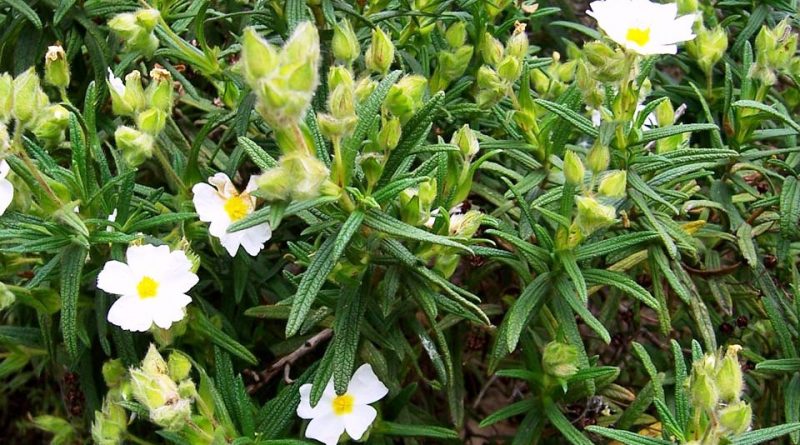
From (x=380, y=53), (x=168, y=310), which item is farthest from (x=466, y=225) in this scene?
(x=168, y=310)

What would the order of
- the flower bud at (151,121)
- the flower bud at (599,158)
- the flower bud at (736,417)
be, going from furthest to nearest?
the flower bud at (151,121) < the flower bud at (599,158) < the flower bud at (736,417)

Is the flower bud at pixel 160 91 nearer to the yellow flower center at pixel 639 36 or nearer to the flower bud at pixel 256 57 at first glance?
the flower bud at pixel 256 57

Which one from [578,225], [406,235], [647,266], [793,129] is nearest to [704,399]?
[578,225]

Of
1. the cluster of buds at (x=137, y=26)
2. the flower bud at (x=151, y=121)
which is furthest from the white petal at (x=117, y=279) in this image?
the cluster of buds at (x=137, y=26)

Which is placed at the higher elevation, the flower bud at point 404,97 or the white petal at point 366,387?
the flower bud at point 404,97

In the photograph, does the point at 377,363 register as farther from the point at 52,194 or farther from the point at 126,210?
the point at 52,194

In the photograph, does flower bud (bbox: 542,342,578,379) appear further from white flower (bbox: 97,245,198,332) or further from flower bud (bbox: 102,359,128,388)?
flower bud (bbox: 102,359,128,388)

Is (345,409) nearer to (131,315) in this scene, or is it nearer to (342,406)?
(342,406)
